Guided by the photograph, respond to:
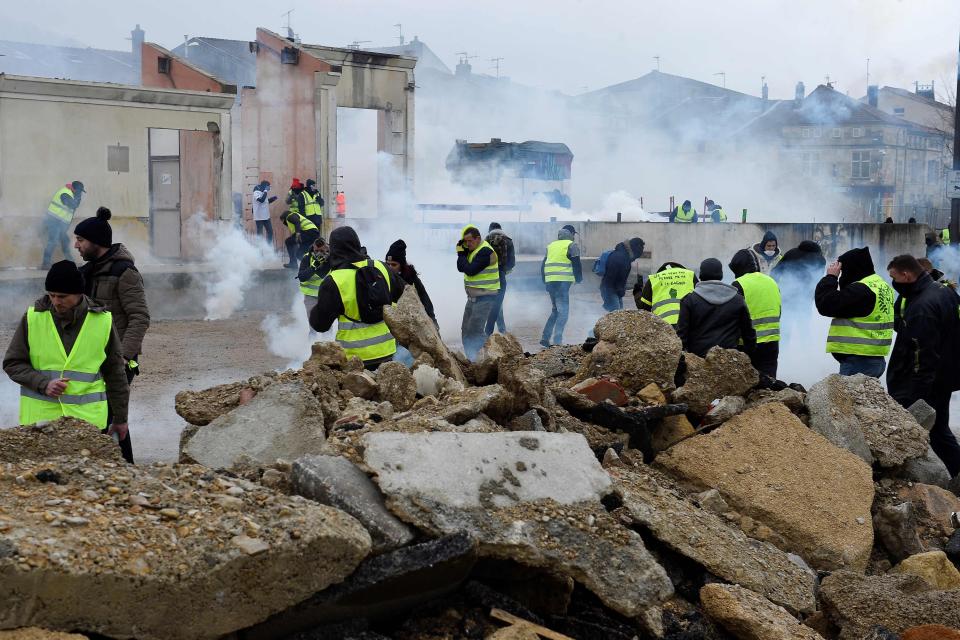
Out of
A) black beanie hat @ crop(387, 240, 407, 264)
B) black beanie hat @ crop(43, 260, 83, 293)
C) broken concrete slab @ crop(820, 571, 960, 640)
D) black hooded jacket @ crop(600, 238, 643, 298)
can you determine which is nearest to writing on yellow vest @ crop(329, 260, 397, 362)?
black beanie hat @ crop(387, 240, 407, 264)

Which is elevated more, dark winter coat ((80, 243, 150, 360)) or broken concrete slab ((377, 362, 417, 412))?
dark winter coat ((80, 243, 150, 360))

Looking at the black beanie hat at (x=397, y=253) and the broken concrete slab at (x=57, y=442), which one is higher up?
the black beanie hat at (x=397, y=253)

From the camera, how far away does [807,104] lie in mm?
52469

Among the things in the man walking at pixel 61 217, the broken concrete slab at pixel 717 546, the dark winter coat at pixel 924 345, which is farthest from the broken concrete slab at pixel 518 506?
the man walking at pixel 61 217

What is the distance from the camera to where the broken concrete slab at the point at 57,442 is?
184 inches

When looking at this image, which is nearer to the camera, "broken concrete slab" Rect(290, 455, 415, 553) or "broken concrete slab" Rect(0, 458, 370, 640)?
"broken concrete slab" Rect(0, 458, 370, 640)

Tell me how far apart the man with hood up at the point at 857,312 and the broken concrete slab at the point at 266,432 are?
4223mm

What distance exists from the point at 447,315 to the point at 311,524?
41.8 ft

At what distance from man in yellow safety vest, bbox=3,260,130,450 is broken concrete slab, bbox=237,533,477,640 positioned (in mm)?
1912

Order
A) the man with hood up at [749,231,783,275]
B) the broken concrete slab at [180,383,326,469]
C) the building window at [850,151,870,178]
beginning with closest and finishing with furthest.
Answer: the broken concrete slab at [180,383,326,469]
the man with hood up at [749,231,783,275]
the building window at [850,151,870,178]

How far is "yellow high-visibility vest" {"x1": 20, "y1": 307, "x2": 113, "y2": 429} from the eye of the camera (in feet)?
16.9

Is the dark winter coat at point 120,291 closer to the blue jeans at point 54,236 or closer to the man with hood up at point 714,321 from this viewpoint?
the man with hood up at point 714,321

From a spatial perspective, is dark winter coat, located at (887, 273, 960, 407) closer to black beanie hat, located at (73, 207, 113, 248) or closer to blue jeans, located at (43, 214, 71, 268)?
black beanie hat, located at (73, 207, 113, 248)

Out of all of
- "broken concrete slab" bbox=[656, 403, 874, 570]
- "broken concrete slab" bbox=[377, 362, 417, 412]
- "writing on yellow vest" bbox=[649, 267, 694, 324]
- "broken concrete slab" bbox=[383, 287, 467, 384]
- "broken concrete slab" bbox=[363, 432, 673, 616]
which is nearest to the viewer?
"broken concrete slab" bbox=[363, 432, 673, 616]
